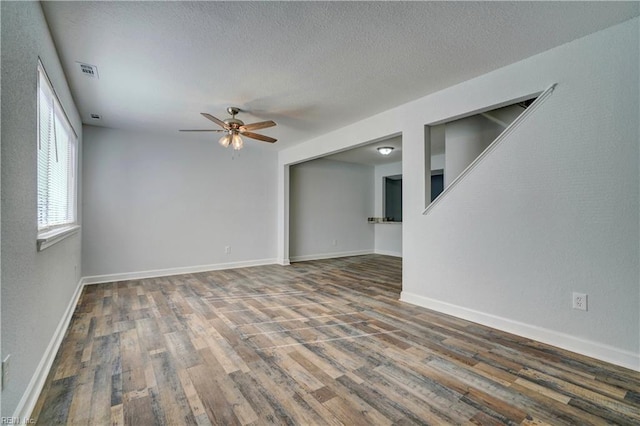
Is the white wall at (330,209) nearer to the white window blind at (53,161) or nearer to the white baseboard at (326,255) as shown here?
the white baseboard at (326,255)

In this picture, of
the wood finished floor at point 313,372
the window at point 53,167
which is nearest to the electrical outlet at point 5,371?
the wood finished floor at point 313,372

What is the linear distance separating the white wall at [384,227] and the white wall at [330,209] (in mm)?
165

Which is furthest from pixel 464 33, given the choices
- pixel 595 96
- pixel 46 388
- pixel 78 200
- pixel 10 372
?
pixel 78 200

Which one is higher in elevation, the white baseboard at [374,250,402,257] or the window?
the window

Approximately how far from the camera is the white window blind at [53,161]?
220cm

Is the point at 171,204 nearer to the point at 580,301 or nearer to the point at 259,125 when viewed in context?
the point at 259,125

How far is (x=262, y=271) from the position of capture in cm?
537

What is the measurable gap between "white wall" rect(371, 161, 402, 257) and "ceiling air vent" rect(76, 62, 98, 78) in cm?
622

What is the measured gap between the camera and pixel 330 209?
7227mm

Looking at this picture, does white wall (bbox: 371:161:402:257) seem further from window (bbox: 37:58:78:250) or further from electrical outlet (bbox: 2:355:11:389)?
electrical outlet (bbox: 2:355:11:389)

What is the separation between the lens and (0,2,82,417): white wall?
133cm

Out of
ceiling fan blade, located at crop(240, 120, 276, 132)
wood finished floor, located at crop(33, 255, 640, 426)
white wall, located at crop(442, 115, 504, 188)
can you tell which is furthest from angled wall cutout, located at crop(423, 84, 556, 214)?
ceiling fan blade, located at crop(240, 120, 276, 132)

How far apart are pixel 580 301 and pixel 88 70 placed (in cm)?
467

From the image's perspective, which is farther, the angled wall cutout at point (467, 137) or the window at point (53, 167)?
the angled wall cutout at point (467, 137)
